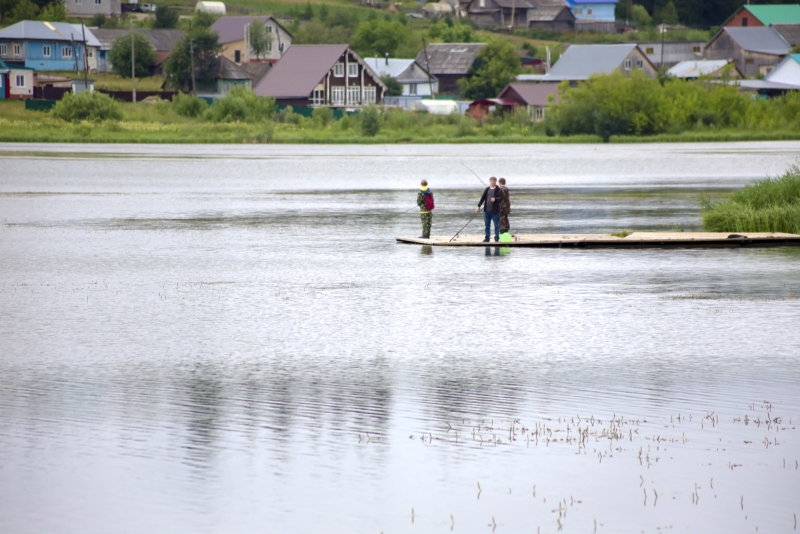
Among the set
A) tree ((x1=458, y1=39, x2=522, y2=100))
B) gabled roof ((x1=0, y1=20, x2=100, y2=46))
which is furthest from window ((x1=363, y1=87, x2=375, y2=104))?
gabled roof ((x1=0, y1=20, x2=100, y2=46))

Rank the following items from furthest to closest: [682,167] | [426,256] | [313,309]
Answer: [682,167] < [426,256] < [313,309]

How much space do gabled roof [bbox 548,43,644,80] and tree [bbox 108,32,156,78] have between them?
1629 inches

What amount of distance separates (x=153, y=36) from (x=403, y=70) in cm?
2801

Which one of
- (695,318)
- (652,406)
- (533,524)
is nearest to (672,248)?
(695,318)

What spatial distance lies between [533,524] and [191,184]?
4778cm

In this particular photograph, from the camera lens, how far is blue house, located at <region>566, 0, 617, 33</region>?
177 metres

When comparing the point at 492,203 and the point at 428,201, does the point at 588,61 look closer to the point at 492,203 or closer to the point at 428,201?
the point at 428,201

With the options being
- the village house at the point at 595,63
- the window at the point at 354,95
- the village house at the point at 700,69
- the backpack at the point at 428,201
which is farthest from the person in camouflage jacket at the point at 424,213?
the village house at the point at 595,63

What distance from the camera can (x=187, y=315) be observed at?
63.0 feet

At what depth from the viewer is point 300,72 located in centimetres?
11931

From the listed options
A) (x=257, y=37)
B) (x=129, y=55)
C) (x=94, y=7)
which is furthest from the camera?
(x=94, y=7)

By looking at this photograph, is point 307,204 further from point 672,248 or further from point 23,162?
point 23,162

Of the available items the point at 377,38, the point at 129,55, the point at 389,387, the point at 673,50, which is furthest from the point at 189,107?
the point at 389,387

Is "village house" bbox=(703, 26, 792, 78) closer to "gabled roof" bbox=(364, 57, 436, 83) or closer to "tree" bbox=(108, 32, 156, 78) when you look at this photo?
"gabled roof" bbox=(364, 57, 436, 83)
